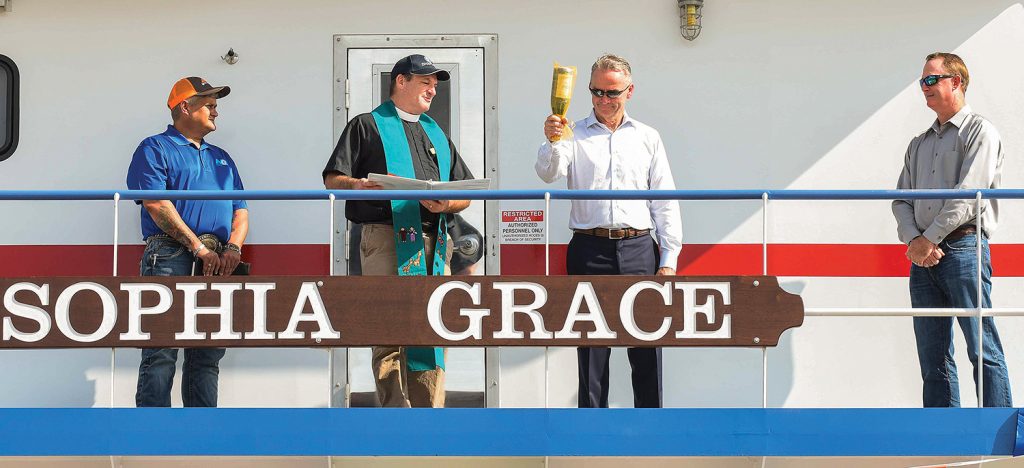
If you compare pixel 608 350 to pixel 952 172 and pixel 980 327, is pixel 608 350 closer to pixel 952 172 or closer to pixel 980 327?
pixel 980 327

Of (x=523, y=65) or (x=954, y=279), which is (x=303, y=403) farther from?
(x=954, y=279)

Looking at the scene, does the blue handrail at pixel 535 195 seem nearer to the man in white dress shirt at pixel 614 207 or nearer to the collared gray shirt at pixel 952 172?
the collared gray shirt at pixel 952 172

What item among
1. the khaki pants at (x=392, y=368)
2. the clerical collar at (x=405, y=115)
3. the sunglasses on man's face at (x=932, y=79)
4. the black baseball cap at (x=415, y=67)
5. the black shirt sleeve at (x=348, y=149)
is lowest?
the khaki pants at (x=392, y=368)

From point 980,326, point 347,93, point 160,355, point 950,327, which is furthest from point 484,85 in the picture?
point 980,326

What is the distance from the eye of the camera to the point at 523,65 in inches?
271

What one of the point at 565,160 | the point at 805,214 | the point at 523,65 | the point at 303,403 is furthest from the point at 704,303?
the point at 303,403

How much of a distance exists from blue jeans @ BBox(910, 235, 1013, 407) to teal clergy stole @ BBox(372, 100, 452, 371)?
2337 mm

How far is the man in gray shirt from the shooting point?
574 cm

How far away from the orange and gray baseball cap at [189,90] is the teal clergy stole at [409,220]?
3.41 ft

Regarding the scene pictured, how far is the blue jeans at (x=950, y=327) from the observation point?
574cm

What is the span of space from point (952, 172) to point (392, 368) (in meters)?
2.86

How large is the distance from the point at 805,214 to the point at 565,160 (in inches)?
67.8

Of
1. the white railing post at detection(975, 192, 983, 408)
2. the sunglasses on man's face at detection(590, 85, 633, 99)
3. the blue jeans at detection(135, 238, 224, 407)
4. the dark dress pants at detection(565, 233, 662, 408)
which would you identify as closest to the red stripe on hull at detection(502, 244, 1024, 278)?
the dark dress pants at detection(565, 233, 662, 408)

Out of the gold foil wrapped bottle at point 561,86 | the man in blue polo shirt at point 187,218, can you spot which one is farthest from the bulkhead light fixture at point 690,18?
the man in blue polo shirt at point 187,218
